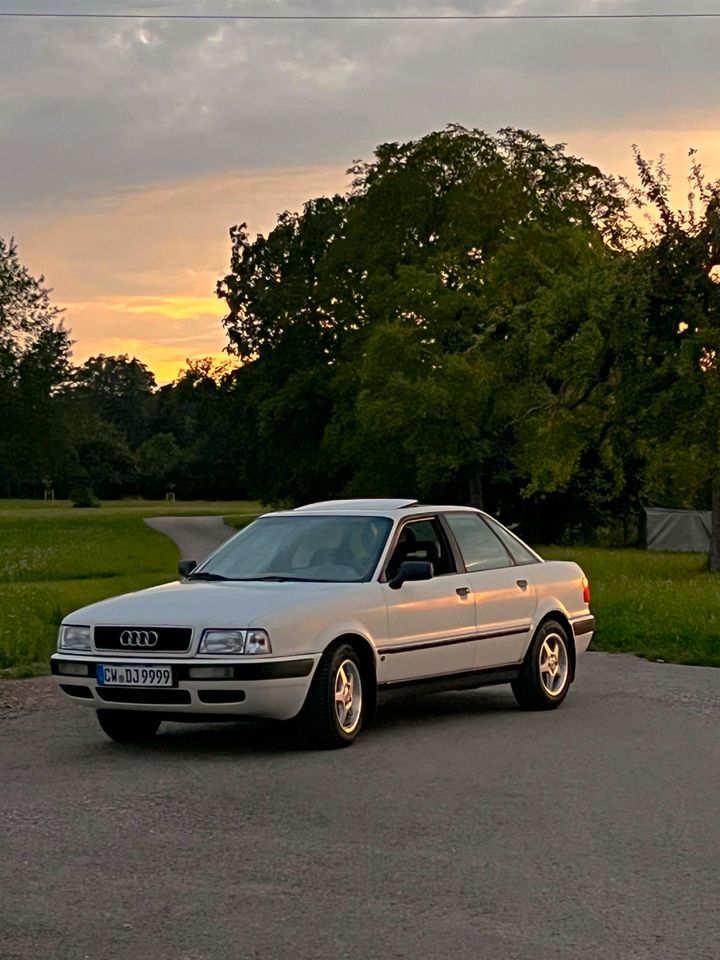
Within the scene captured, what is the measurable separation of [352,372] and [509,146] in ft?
30.5

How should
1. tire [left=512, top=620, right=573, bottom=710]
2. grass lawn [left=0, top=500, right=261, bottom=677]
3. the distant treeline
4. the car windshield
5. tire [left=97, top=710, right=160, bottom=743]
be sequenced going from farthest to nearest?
the distant treeline → grass lawn [left=0, top=500, right=261, bottom=677] → tire [left=512, top=620, right=573, bottom=710] → the car windshield → tire [left=97, top=710, right=160, bottom=743]

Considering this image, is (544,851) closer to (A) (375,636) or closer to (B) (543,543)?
(A) (375,636)

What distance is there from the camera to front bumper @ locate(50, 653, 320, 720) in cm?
1023

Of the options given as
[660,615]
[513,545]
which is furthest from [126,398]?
[513,545]

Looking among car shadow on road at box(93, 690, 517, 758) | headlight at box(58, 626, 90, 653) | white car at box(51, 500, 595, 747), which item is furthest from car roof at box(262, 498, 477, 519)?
headlight at box(58, 626, 90, 653)

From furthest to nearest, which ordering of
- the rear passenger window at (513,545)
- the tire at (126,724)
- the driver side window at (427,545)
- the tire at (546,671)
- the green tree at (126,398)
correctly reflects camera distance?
the green tree at (126,398) < the rear passenger window at (513,545) < the tire at (546,671) < the driver side window at (427,545) < the tire at (126,724)

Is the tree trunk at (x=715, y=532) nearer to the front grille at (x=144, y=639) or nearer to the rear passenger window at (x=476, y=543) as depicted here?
the rear passenger window at (x=476, y=543)

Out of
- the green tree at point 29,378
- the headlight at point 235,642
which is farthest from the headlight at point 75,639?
the green tree at point 29,378

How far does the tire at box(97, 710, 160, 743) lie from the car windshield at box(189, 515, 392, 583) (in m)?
1.21

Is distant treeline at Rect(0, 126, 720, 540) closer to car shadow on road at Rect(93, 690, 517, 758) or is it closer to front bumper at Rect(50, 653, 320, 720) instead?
car shadow on road at Rect(93, 690, 517, 758)

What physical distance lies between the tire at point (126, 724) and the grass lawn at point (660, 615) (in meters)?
7.72

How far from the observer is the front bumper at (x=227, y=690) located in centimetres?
1023

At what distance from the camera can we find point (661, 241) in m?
33.9

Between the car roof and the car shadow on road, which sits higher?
the car roof
